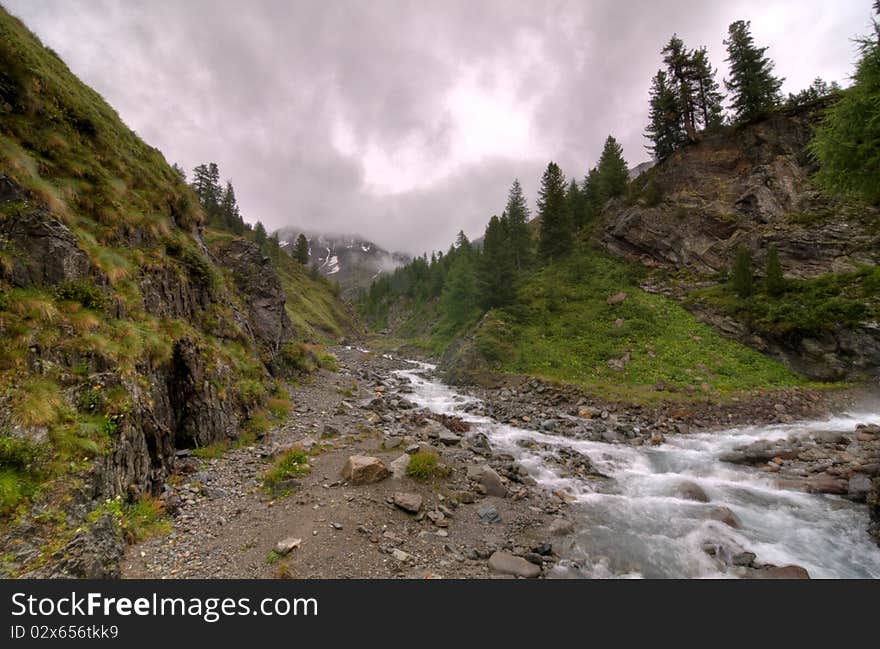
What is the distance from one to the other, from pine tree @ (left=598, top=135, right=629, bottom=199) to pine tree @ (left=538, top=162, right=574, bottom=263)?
6.70m

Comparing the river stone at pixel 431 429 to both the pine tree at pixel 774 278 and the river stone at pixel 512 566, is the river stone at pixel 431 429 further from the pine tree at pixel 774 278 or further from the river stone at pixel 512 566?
the pine tree at pixel 774 278

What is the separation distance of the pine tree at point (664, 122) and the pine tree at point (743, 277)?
24082mm

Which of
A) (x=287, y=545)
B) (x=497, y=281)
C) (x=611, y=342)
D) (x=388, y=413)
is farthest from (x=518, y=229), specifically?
(x=287, y=545)

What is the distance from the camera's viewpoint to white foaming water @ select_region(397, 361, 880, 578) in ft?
27.6

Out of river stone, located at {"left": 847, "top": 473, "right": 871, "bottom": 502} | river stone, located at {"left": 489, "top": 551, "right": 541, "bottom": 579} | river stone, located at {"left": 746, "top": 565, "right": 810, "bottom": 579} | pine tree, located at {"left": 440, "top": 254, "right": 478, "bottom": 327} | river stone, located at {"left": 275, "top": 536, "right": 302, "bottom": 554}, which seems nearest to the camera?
river stone, located at {"left": 275, "top": 536, "right": 302, "bottom": 554}

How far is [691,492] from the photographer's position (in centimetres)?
1184

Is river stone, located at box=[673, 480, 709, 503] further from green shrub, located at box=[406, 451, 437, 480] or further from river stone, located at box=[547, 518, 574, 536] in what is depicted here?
green shrub, located at box=[406, 451, 437, 480]

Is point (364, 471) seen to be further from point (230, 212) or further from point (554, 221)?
point (230, 212)

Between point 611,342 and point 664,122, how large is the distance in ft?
122

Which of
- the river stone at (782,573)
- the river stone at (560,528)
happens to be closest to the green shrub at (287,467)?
the river stone at (560,528)

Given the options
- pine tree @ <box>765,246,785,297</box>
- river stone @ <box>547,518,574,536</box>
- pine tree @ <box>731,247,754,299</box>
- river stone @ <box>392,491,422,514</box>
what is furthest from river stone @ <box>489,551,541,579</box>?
pine tree @ <box>731,247,754,299</box>
